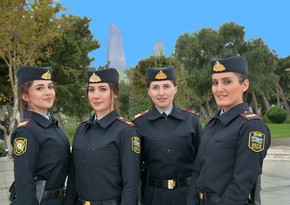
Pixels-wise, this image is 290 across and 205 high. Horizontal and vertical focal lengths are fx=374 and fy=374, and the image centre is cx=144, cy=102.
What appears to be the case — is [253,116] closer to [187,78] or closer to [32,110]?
[32,110]

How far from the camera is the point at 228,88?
2.80m

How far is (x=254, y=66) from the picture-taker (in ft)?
99.6

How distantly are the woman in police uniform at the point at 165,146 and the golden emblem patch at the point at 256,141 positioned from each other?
1.07 meters

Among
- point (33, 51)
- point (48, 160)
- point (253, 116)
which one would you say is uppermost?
point (33, 51)

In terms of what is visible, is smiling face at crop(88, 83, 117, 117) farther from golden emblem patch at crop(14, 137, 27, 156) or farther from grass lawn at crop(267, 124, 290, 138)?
grass lawn at crop(267, 124, 290, 138)

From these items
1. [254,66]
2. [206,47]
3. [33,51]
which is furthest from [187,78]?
[33,51]

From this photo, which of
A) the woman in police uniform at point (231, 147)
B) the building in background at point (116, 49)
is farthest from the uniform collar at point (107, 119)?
the building in background at point (116, 49)

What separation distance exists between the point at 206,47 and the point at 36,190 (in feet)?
92.5

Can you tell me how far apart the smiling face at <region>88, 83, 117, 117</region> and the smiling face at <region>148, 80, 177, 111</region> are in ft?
1.65

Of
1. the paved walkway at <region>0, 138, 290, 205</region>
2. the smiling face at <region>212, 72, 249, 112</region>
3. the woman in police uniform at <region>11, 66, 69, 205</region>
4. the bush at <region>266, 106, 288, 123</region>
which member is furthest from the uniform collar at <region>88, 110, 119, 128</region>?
the bush at <region>266, 106, 288, 123</region>

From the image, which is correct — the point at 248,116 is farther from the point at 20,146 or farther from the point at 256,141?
the point at 20,146

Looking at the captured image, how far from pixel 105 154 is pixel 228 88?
3.62 ft

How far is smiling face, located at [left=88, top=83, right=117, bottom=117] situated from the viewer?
10.4ft

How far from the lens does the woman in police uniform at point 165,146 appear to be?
3496 mm
